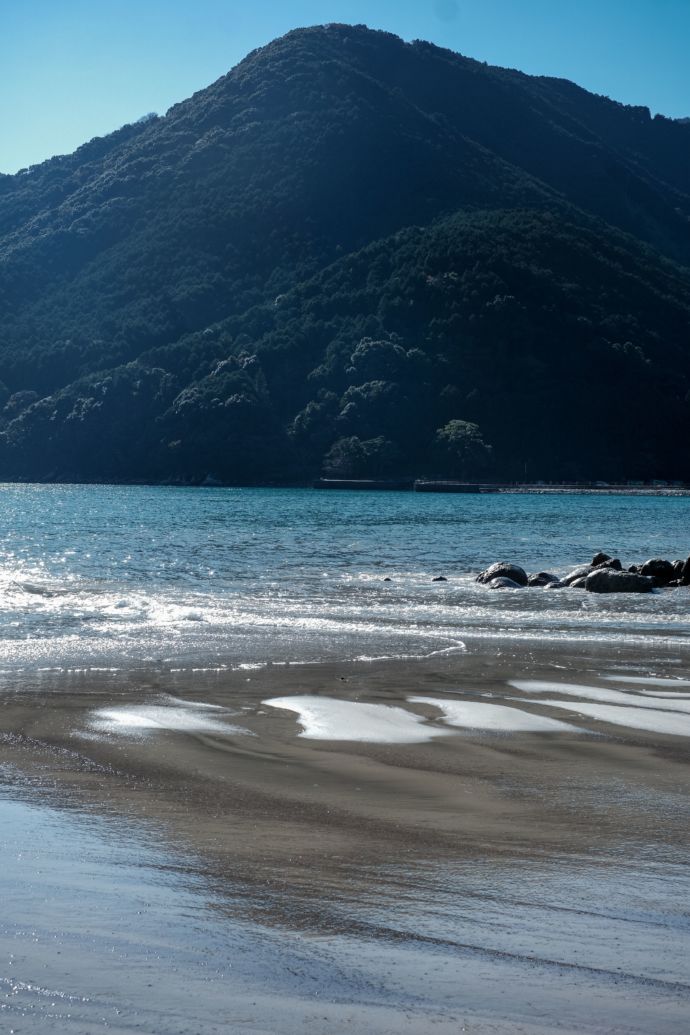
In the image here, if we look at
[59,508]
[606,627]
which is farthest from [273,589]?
[59,508]

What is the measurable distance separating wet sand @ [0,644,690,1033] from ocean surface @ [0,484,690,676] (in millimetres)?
4493

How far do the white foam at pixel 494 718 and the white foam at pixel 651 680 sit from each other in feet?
6.51

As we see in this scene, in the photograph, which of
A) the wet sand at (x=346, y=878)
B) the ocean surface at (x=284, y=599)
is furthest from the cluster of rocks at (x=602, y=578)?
the wet sand at (x=346, y=878)

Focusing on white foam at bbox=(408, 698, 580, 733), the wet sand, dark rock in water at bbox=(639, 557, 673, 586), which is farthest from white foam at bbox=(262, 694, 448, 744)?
dark rock in water at bbox=(639, 557, 673, 586)

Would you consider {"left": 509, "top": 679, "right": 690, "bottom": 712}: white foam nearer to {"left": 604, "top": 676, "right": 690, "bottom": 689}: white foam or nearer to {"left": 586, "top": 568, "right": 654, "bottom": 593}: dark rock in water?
{"left": 604, "top": 676, "right": 690, "bottom": 689}: white foam

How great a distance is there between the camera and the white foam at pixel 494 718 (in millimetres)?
7910

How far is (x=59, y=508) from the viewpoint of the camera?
62.2m

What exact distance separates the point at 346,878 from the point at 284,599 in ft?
44.5

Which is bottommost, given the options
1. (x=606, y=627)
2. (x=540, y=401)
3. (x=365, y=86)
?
(x=606, y=627)

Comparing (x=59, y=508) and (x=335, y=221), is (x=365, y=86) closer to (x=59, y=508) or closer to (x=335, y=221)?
(x=335, y=221)

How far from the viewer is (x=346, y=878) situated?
177 inches

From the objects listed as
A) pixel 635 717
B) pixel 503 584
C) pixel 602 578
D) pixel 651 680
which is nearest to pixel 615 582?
pixel 602 578

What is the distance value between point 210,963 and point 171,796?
2249 mm

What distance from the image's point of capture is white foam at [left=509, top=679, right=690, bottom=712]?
890 cm
